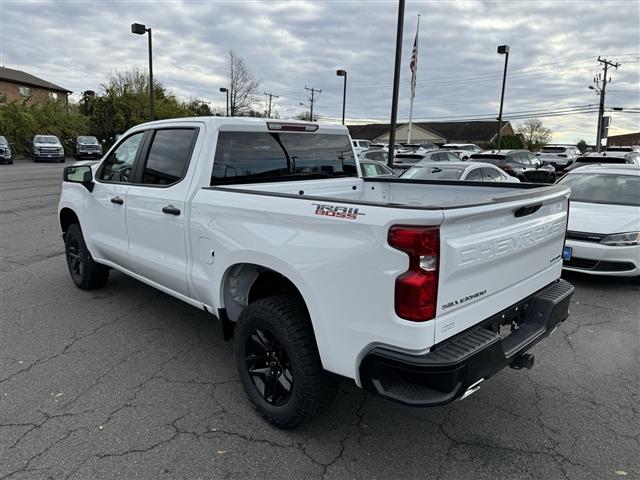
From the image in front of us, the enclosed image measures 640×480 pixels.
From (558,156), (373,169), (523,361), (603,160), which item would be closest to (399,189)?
(523,361)

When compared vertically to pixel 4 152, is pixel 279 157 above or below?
above

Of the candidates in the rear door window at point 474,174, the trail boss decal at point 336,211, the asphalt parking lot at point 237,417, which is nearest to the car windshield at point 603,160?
the rear door window at point 474,174

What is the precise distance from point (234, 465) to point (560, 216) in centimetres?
265

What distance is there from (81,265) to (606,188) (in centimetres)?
731

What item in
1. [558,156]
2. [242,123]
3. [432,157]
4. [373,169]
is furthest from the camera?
[558,156]

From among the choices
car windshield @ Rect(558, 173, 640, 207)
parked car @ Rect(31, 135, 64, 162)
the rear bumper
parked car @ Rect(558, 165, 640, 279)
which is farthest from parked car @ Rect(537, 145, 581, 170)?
parked car @ Rect(31, 135, 64, 162)

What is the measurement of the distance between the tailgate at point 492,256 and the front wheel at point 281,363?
80 centimetres

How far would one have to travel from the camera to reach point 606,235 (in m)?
5.80

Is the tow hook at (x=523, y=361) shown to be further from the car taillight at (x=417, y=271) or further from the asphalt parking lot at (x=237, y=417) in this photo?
the car taillight at (x=417, y=271)

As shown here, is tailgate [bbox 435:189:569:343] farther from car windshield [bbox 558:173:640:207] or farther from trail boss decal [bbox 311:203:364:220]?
car windshield [bbox 558:173:640:207]

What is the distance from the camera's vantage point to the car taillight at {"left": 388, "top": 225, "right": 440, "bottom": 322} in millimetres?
2141

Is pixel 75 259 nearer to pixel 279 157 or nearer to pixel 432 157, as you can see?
pixel 279 157

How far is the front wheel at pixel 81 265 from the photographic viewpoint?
5305 millimetres

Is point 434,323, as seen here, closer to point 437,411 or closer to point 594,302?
point 437,411
